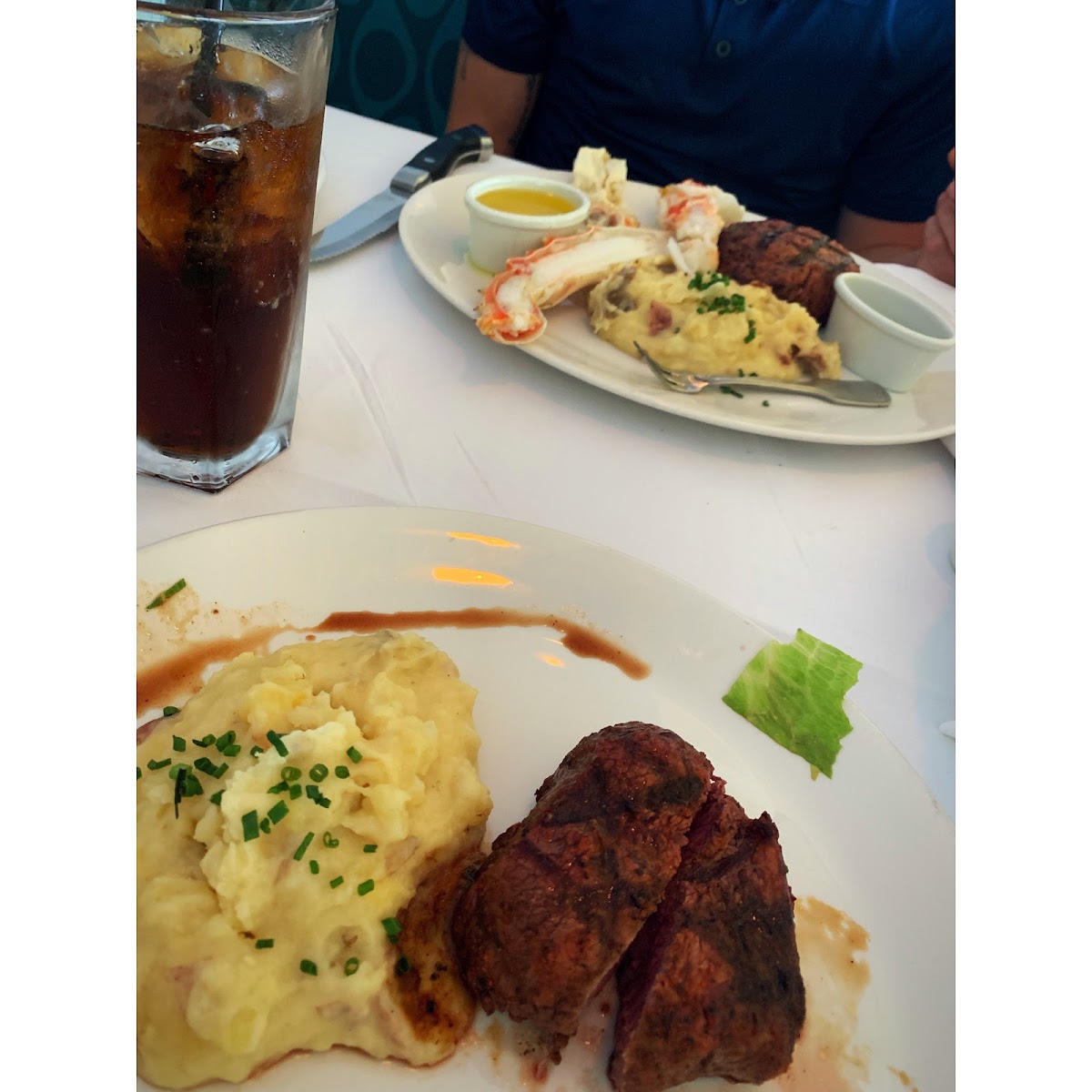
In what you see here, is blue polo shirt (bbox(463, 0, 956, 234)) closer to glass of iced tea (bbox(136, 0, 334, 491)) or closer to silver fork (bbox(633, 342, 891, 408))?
silver fork (bbox(633, 342, 891, 408))

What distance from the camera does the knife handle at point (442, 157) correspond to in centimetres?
356

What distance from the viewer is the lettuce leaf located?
1751 millimetres

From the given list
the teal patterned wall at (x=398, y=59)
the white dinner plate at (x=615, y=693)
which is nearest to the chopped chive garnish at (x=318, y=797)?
the white dinner plate at (x=615, y=693)

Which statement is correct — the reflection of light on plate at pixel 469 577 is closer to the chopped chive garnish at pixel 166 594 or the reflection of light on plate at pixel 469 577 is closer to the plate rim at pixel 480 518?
the plate rim at pixel 480 518

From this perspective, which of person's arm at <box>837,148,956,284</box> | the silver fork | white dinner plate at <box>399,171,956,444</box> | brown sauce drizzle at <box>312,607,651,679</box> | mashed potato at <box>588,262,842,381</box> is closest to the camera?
brown sauce drizzle at <box>312,607,651,679</box>

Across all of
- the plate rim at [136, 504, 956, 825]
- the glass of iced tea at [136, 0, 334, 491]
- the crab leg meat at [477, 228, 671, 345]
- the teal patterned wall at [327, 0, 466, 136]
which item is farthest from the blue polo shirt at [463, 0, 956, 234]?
the plate rim at [136, 504, 956, 825]

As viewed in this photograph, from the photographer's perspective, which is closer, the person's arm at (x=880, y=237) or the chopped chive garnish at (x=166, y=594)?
the chopped chive garnish at (x=166, y=594)

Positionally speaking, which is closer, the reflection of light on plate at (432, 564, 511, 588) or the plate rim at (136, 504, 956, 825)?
the plate rim at (136, 504, 956, 825)

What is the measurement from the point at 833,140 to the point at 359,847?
4.46m

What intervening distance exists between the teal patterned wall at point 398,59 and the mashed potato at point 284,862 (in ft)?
18.8

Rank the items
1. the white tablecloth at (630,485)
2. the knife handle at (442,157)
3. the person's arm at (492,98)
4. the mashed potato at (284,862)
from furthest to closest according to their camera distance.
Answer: the person's arm at (492,98) → the knife handle at (442,157) → the white tablecloth at (630,485) → the mashed potato at (284,862)

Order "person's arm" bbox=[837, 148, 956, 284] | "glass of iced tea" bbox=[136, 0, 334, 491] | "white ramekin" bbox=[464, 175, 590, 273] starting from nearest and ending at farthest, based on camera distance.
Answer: "glass of iced tea" bbox=[136, 0, 334, 491] < "white ramekin" bbox=[464, 175, 590, 273] < "person's arm" bbox=[837, 148, 956, 284]

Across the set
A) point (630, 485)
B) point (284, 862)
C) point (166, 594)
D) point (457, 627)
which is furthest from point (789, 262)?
point (284, 862)

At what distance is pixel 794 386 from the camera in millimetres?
2842
